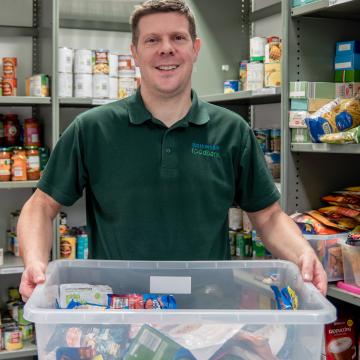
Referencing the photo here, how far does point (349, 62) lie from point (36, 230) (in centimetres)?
165

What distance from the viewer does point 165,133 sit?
194cm

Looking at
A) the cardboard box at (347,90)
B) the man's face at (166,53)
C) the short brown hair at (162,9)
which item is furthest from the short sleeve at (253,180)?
the cardboard box at (347,90)

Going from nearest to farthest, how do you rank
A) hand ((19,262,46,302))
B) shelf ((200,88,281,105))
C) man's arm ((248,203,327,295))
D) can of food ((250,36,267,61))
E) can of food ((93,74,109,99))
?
hand ((19,262,46,302)) → man's arm ((248,203,327,295)) → shelf ((200,88,281,105)) → can of food ((250,36,267,61)) → can of food ((93,74,109,99))

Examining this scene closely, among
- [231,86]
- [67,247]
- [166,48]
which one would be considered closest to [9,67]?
[67,247]

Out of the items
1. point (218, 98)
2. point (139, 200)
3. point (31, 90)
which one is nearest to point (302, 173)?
point (218, 98)

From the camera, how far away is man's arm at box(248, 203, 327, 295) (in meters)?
1.53

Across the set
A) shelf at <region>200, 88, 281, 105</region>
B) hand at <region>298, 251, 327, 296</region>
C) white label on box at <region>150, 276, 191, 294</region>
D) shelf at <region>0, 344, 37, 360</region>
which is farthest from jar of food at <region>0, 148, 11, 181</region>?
Result: hand at <region>298, 251, 327, 296</region>

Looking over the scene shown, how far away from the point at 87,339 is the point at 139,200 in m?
0.79

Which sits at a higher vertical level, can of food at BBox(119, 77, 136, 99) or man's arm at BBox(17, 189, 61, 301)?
can of food at BBox(119, 77, 136, 99)

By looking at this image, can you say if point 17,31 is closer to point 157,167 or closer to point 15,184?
point 15,184

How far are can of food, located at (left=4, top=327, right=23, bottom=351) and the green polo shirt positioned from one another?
186cm

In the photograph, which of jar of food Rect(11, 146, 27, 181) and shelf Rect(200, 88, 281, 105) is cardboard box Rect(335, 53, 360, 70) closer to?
shelf Rect(200, 88, 281, 105)

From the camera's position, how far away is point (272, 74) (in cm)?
308

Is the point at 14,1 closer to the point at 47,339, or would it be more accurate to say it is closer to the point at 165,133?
the point at 165,133
